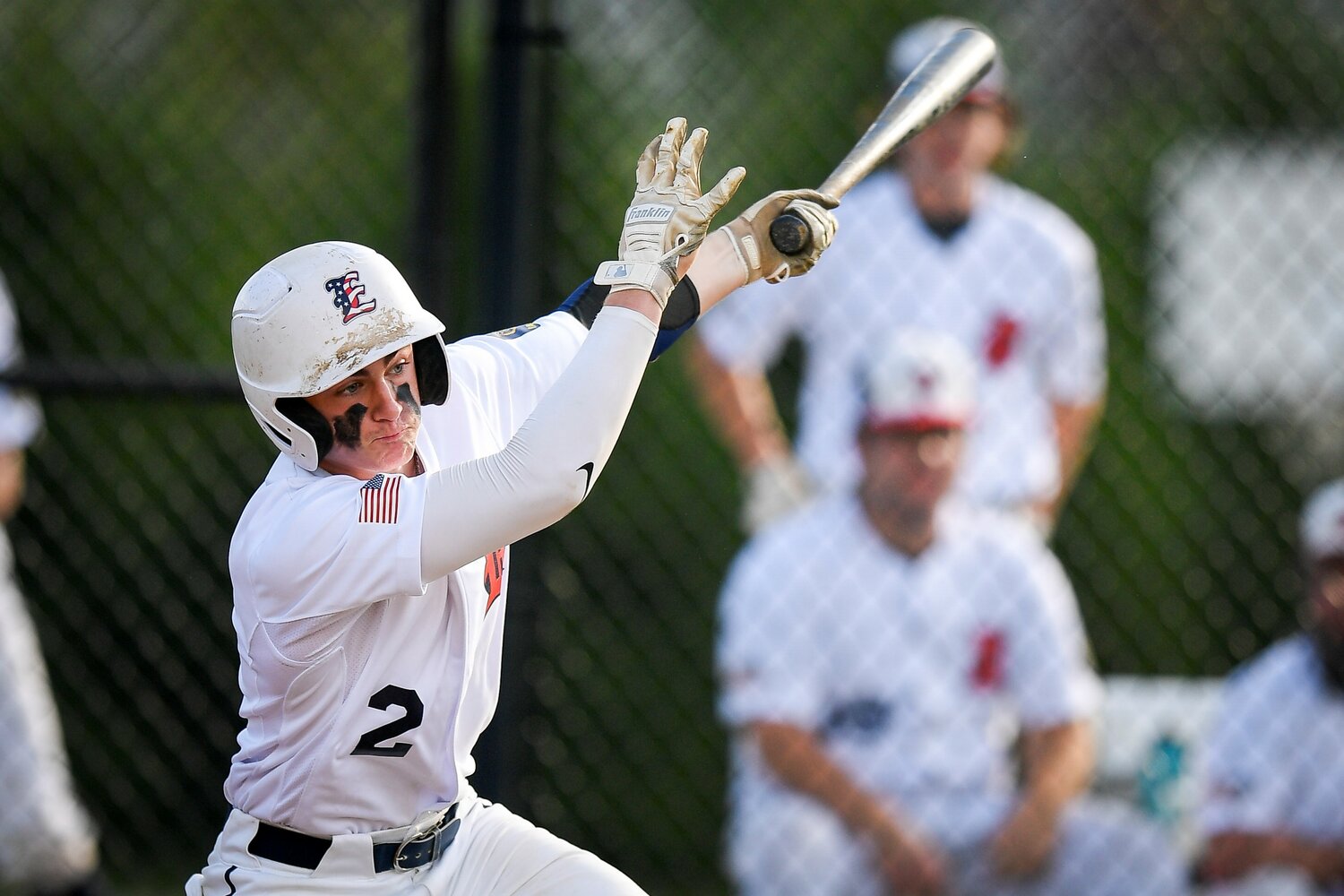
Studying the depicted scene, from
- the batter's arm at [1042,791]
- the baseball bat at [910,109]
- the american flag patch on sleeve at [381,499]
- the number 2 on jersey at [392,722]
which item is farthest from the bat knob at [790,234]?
the batter's arm at [1042,791]

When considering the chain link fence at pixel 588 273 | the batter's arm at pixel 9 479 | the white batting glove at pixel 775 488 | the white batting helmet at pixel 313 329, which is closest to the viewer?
→ the white batting helmet at pixel 313 329

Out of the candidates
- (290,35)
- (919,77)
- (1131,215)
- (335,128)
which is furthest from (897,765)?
(290,35)

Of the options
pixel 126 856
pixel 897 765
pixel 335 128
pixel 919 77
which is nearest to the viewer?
pixel 919 77

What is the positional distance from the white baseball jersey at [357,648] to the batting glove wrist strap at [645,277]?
303 millimetres

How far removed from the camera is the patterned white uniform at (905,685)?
310cm

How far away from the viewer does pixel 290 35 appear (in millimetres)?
4594

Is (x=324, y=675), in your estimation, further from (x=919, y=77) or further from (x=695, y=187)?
(x=919, y=77)

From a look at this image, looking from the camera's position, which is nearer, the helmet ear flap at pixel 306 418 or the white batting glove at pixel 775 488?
the helmet ear flap at pixel 306 418

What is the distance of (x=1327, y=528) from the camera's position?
10.4ft

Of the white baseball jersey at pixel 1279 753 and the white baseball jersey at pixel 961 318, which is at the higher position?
the white baseball jersey at pixel 961 318

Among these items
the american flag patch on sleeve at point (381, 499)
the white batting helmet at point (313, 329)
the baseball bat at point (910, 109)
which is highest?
the white batting helmet at point (313, 329)

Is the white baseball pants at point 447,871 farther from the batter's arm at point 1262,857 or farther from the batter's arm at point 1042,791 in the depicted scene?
the batter's arm at point 1262,857

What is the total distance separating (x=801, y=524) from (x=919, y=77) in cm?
122

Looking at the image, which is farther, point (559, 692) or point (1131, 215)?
point (1131, 215)
